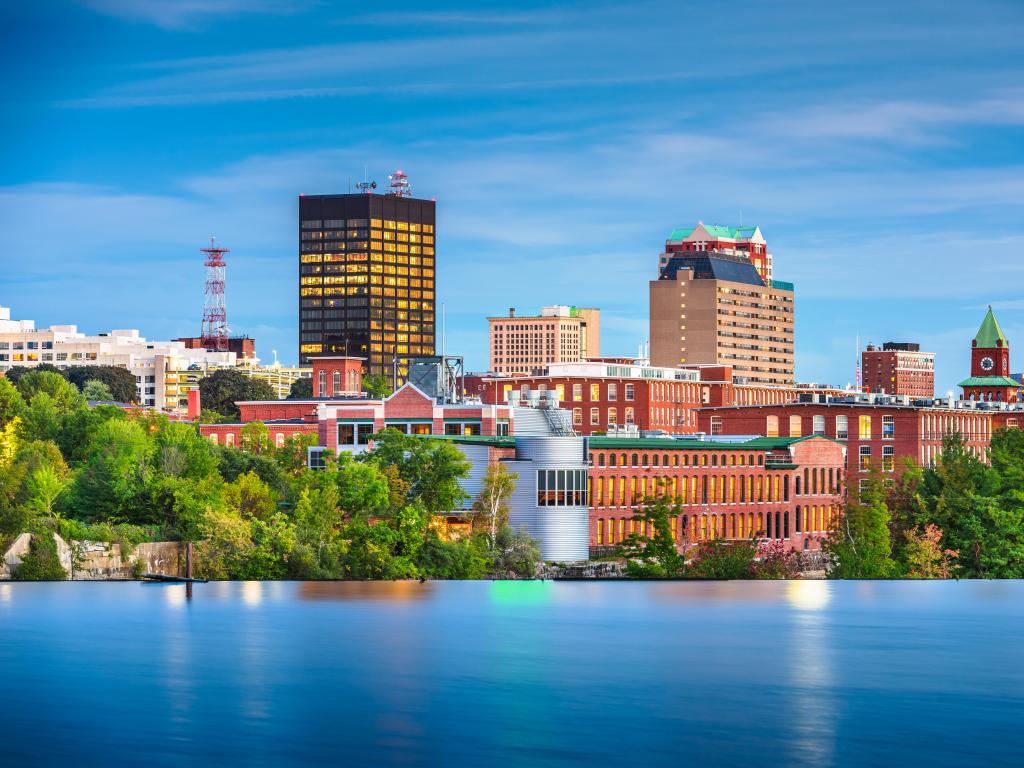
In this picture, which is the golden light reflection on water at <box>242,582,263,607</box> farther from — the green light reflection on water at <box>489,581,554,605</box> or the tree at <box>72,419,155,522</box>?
the green light reflection on water at <box>489,581,554,605</box>

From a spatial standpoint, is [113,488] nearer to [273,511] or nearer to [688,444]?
[273,511]

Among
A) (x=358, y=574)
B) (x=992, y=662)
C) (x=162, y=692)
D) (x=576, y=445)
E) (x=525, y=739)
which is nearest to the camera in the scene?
(x=525, y=739)

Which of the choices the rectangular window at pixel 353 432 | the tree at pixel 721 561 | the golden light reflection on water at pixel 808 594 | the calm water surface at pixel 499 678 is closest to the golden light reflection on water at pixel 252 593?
the calm water surface at pixel 499 678

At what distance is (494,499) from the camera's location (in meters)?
156

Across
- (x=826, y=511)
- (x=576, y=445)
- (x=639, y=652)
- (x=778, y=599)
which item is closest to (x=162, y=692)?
(x=639, y=652)

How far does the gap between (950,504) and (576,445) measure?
→ 112 feet

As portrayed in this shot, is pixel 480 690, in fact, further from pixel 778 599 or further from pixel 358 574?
pixel 778 599

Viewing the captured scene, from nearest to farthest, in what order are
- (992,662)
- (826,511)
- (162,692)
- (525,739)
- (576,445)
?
(525,739) → (162,692) → (992,662) → (576,445) → (826,511)

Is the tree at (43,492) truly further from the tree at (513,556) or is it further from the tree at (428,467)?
the tree at (513,556)

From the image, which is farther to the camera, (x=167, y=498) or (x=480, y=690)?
(x=167, y=498)

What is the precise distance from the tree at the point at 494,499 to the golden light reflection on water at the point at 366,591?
9037 millimetres

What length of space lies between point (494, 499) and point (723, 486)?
2868 cm

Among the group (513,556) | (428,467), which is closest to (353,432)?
(428,467)

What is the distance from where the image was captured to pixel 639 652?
124m
